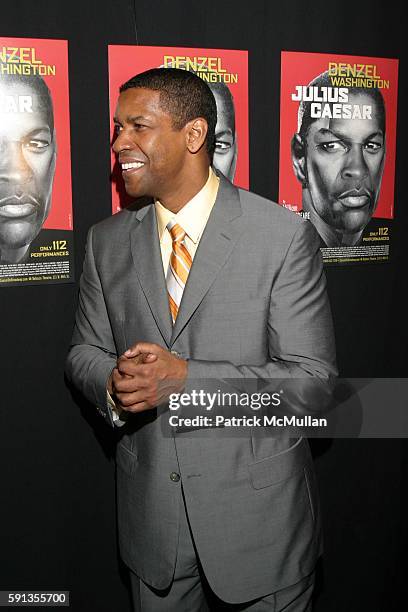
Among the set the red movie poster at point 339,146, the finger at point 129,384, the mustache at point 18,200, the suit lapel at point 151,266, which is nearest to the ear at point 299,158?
the red movie poster at point 339,146

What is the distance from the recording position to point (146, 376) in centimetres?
183

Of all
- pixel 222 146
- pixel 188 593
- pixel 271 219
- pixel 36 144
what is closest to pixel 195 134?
pixel 271 219

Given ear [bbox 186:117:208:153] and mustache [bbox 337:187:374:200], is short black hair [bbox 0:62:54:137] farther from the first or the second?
mustache [bbox 337:187:374:200]

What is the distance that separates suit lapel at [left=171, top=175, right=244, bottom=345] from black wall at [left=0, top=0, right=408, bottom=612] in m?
0.64

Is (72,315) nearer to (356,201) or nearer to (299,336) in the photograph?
(299,336)

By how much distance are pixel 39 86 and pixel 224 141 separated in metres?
0.70

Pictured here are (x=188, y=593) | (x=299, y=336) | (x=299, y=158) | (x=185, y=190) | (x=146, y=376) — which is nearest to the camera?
(x=146, y=376)

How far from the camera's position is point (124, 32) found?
246 cm

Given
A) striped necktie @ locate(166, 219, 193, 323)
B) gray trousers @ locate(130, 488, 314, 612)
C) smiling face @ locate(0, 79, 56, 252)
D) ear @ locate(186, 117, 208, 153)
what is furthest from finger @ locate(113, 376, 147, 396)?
smiling face @ locate(0, 79, 56, 252)

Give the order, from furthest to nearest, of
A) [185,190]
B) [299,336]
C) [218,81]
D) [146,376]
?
[218,81]
[185,190]
[299,336]
[146,376]

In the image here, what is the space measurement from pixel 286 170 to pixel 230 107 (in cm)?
34

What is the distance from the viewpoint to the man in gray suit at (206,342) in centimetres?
200

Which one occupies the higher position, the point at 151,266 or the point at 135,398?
the point at 151,266

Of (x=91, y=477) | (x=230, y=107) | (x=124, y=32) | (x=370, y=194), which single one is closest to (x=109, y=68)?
(x=124, y=32)
